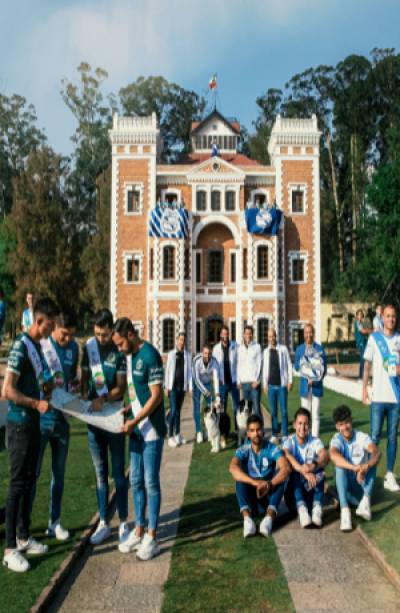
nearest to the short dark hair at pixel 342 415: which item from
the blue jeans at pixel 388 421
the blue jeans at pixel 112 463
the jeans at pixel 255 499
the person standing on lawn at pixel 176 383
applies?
the jeans at pixel 255 499

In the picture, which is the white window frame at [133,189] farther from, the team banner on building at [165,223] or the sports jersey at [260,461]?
the sports jersey at [260,461]

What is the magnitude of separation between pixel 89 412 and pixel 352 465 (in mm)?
2843

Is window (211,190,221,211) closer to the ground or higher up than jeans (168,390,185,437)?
higher up

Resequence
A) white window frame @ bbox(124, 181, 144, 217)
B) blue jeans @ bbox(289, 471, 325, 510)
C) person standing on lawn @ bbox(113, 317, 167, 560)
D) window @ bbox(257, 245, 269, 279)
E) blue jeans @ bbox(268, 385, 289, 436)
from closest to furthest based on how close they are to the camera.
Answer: person standing on lawn @ bbox(113, 317, 167, 560) → blue jeans @ bbox(289, 471, 325, 510) → blue jeans @ bbox(268, 385, 289, 436) → window @ bbox(257, 245, 269, 279) → white window frame @ bbox(124, 181, 144, 217)

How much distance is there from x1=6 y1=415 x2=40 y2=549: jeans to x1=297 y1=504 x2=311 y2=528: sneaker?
9.03 ft

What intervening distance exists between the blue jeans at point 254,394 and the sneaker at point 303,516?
4617 mm

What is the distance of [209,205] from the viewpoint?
111ft

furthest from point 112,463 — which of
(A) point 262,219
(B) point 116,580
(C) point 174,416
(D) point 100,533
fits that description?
(A) point 262,219

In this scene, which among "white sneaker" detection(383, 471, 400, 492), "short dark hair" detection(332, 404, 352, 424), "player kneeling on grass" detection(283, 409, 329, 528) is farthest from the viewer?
"white sneaker" detection(383, 471, 400, 492)

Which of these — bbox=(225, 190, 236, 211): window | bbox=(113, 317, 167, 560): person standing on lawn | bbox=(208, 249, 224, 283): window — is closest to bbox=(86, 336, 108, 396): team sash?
bbox=(113, 317, 167, 560): person standing on lawn

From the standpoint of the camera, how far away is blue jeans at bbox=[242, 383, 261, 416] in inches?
425

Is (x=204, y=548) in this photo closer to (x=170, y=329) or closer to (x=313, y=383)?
(x=313, y=383)

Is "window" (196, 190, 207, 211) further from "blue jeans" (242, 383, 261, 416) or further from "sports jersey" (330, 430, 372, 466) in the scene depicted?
"sports jersey" (330, 430, 372, 466)

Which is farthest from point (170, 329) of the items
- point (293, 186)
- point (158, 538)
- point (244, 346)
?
point (158, 538)
